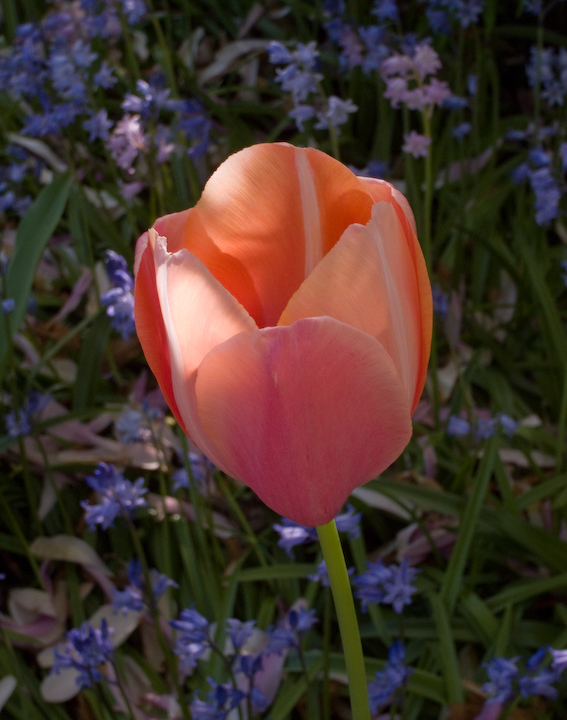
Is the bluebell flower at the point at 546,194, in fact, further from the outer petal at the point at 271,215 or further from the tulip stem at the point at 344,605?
the tulip stem at the point at 344,605

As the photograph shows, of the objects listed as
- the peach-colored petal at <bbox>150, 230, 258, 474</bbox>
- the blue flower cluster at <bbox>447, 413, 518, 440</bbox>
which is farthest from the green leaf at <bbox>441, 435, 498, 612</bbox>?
the peach-colored petal at <bbox>150, 230, 258, 474</bbox>

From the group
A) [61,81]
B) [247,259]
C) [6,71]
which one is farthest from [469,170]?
[247,259]

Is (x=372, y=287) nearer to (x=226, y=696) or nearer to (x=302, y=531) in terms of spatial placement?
(x=302, y=531)

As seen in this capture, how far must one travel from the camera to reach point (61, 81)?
5.79 ft

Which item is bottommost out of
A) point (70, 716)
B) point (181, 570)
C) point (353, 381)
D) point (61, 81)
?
point (70, 716)

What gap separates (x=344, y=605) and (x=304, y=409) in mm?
175

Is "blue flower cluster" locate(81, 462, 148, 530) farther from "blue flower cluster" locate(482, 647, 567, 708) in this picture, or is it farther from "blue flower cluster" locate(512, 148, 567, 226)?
"blue flower cluster" locate(512, 148, 567, 226)

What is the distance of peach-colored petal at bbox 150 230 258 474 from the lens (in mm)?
564

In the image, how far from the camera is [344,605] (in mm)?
582

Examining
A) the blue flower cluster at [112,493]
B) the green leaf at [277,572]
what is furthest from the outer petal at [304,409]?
the green leaf at [277,572]

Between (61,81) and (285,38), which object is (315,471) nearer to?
(61,81)

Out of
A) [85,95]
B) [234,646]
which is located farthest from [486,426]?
[85,95]

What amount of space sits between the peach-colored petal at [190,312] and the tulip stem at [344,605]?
16cm

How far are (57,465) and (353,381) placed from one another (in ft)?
4.26
